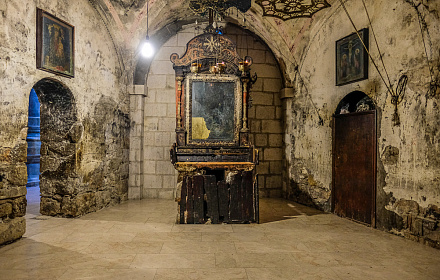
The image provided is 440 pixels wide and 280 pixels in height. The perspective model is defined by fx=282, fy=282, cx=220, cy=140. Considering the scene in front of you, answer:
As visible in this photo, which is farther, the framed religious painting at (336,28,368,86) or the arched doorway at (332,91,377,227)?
the framed religious painting at (336,28,368,86)

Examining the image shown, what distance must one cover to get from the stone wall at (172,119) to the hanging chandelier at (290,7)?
139 cm

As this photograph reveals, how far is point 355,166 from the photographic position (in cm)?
469

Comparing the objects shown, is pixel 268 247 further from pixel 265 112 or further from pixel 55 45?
pixel 55 45

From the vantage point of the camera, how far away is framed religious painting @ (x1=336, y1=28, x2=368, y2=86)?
4.49m

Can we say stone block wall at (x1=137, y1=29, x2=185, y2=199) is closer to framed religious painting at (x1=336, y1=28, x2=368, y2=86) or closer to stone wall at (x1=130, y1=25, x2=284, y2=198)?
stone wall at (x1=130, y1=25, x2=284, y2=198)

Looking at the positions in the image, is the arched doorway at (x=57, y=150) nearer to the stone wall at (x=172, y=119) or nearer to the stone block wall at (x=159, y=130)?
the stone wall at (x=172, y=119)

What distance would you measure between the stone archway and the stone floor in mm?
323

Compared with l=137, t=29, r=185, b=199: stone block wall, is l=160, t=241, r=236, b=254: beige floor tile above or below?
below

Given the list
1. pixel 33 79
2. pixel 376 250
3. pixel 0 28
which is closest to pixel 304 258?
pixel 376 250

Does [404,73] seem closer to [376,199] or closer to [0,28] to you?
[376,199]

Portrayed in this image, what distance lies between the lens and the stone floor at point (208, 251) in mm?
2688

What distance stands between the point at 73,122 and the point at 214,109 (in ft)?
7.99

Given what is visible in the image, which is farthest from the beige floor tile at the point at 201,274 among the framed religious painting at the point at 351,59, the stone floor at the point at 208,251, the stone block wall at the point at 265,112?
the stone block wall at the point at 265,112

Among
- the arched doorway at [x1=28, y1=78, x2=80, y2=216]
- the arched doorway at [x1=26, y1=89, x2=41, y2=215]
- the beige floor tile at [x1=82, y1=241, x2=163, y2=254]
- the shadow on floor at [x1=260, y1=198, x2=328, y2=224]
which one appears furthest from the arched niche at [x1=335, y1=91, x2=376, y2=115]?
the arched doorway at [x1=26, y1=89, x2=41, y2=215]
